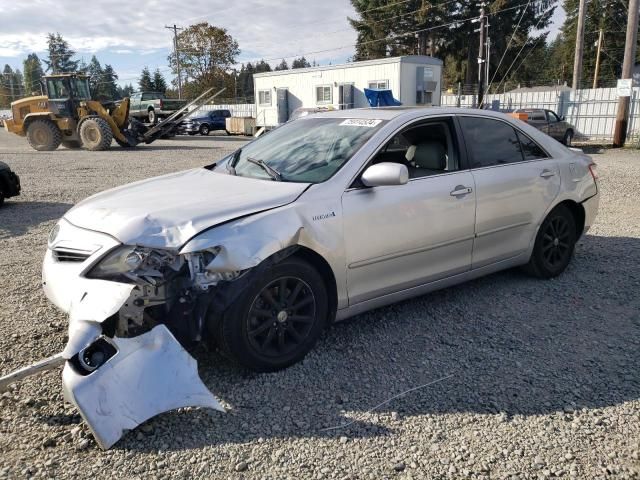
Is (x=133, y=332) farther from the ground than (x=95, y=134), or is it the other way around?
(x=95, y=134)

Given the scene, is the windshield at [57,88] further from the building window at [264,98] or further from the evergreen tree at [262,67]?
the evergreen tree at [262,67]

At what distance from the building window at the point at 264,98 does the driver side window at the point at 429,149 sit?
2652 cm

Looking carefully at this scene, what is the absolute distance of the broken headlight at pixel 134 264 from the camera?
298 cm

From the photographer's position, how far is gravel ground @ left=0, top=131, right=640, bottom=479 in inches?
102

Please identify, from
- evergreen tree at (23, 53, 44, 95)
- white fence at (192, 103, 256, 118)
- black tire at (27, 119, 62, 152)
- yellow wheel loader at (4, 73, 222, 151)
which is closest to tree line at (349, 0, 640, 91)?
white fence at (192, 103, 256, 118)

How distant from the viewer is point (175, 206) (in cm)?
→ 331

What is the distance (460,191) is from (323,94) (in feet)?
78.1

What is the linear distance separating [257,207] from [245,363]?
3.07ft

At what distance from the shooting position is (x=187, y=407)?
9.38ft

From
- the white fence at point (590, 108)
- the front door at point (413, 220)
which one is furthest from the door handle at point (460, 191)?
the white fence at point (590, 108)

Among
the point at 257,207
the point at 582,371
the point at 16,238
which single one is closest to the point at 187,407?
the point at 257,207

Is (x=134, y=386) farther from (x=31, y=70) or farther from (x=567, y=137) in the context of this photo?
(x=31, y=70)

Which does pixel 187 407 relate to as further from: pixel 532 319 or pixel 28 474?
pixel 532 319

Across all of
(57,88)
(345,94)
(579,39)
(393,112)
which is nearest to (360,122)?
(393,112)
